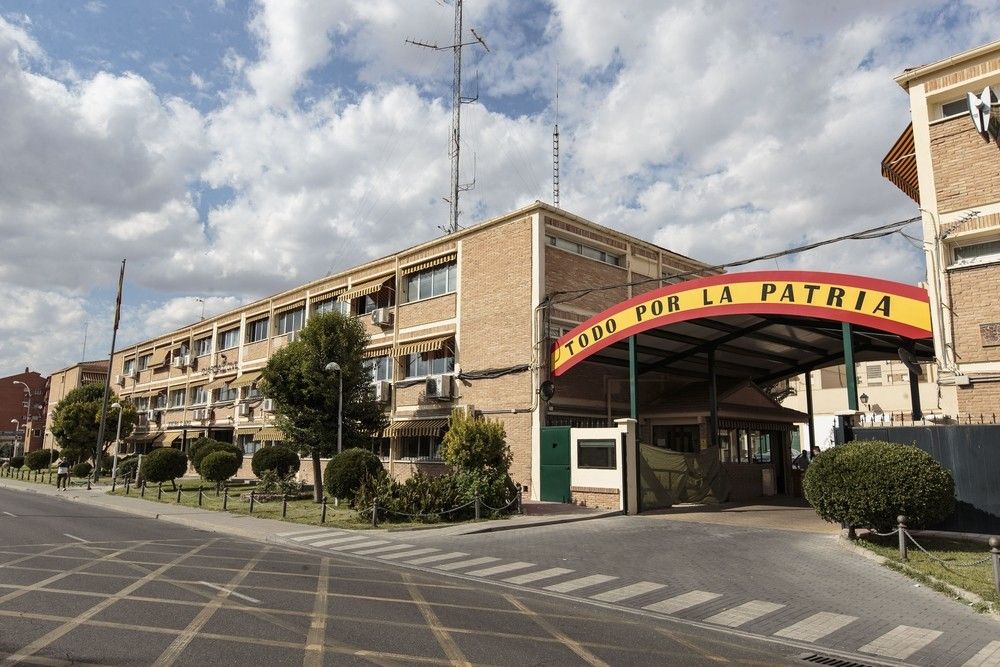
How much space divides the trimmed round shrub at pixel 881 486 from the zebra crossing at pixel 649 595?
168 inches

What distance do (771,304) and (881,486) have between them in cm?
610

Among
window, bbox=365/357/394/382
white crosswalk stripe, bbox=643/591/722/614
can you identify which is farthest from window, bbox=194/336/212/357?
white crosswalk stripe, bbox=643/591/722/614

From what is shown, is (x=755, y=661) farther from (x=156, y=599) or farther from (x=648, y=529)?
(x=648, y=529)

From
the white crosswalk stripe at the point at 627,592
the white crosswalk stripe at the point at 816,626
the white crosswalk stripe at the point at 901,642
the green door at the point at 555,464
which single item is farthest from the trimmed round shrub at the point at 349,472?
the white crosswalk stripe at the point at 901,642

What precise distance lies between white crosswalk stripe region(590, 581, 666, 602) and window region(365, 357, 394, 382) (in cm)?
2131

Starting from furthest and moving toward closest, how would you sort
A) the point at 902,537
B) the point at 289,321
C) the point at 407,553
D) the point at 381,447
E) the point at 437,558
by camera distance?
the point at 289,321, the point at 381,447, the point at 407,553, the point at 437,558, the point at 902,537

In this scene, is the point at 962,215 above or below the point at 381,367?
above

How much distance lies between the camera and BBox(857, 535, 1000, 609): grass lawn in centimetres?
981

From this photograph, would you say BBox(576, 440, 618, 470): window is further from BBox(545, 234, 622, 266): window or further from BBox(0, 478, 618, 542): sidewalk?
BBox(545, 234, 622, 266): window

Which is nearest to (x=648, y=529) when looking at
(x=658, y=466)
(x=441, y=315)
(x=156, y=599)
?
(x=658, y=466)

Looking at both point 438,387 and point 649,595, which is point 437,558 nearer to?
point 649,595

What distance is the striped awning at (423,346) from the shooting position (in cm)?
2725

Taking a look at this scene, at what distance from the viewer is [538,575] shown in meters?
11.5

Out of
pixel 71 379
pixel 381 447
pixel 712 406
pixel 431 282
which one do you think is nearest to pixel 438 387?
pixel 431 282
